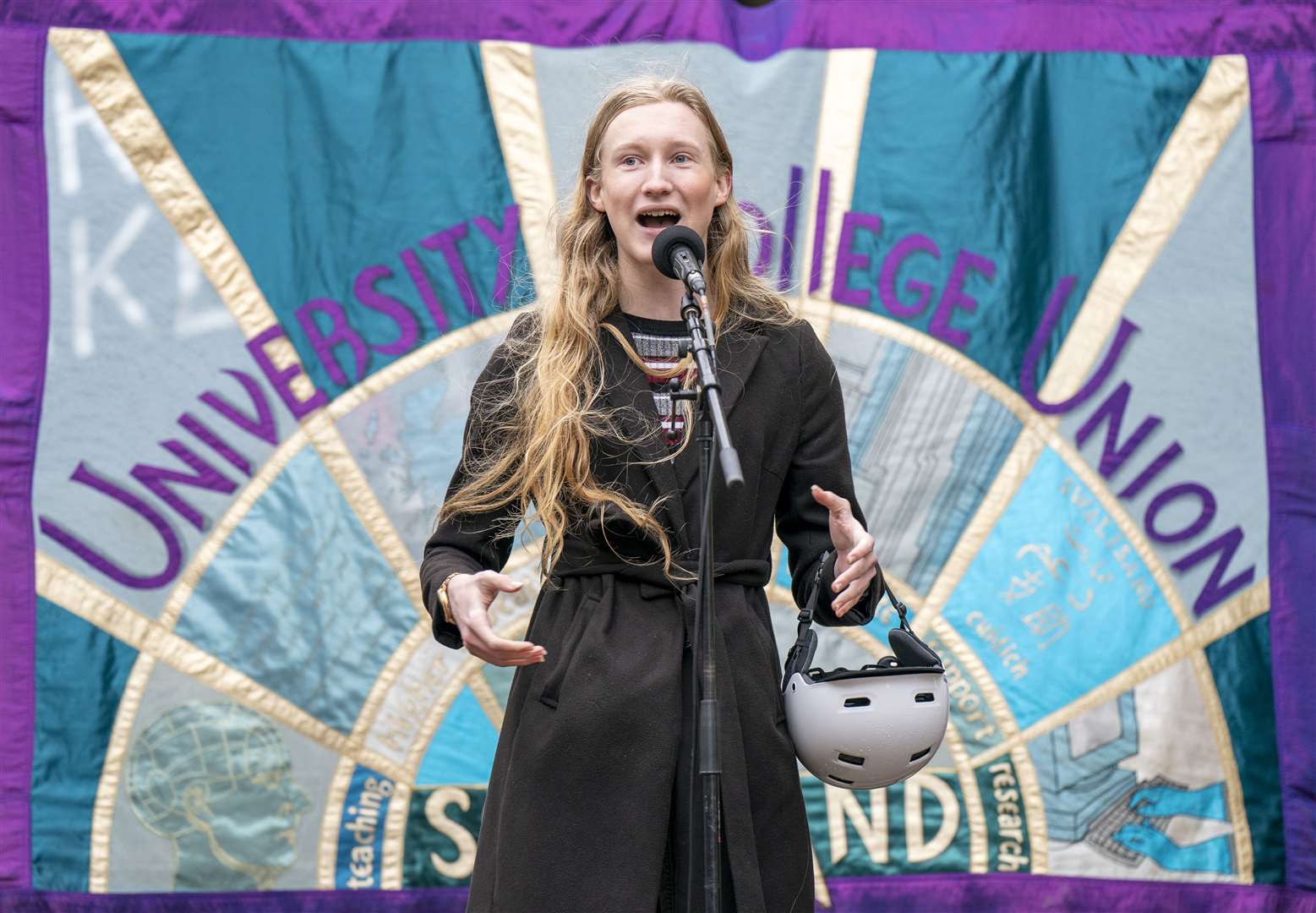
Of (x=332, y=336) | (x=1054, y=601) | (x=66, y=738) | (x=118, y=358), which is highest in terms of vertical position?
(x=332, y=336)

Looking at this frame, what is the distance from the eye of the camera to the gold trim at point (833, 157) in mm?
3725

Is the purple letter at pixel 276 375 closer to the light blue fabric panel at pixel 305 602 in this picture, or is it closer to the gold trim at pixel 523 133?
the light blue fabric panel at pixel 305 602

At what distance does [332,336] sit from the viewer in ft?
11.9

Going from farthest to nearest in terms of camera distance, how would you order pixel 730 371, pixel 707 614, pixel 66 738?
pixel 66 738 < pixel 730 371 < pixel 707 614

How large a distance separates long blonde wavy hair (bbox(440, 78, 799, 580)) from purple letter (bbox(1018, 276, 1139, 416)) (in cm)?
166

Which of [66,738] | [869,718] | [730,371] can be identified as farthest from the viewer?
[66,738]

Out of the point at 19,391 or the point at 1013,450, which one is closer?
the point at 19,391

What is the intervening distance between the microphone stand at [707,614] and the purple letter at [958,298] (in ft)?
6.75

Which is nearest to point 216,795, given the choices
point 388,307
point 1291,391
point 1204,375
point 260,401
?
point 260,401

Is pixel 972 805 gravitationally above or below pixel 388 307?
below

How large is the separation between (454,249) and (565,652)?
1.96m

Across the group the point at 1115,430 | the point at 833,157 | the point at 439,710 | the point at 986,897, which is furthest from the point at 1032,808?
the point at 833,157

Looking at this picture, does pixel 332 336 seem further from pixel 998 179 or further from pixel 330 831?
pixel 998 179

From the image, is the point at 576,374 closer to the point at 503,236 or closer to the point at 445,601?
the point at 445,601
